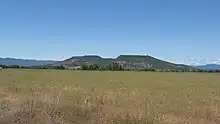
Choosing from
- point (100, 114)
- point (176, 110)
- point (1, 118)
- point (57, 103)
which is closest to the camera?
point (1, 118)

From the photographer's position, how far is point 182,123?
14078 mm

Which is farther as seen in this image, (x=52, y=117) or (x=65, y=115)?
(x=65, y=115)

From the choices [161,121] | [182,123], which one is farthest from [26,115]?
[182,123]

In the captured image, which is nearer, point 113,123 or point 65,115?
point 113,123

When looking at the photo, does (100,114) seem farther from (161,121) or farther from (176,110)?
(176,110)

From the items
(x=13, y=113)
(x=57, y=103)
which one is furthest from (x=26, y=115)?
(x=57, y=103)

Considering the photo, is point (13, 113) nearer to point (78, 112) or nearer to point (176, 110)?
point (78, 112)

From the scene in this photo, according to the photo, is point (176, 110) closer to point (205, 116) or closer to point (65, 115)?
point (205, 116)

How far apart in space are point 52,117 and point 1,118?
152 centimetres

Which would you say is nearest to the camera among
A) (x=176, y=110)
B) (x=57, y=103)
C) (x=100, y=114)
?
(x=100, y=114)

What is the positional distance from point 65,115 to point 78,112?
77 centimetres

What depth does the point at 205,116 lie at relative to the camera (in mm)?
16734

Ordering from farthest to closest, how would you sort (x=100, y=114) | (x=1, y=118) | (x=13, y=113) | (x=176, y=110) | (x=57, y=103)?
(x=176, y=110) → (x=57, y=103) → (x=100, y=114) → (x=13, y=113) → (x=1, y=118)

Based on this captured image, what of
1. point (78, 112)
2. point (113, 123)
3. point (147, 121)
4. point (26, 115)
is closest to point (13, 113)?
point (26, 115)
